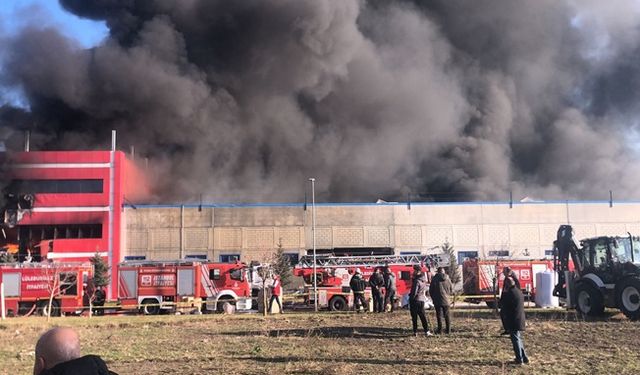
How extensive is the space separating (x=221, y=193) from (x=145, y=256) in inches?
400

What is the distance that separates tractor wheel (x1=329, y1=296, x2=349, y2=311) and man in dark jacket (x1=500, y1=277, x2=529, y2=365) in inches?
562

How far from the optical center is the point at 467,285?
28.0 meters

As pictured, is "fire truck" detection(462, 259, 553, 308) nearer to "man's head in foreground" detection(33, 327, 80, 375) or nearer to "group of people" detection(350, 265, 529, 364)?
"group of people" detection(350, 265, 529, 364)

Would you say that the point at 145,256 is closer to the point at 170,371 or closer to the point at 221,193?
the point at 221,193

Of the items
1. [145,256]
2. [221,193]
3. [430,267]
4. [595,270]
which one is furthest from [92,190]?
[595,270]

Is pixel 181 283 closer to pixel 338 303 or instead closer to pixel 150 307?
pixel 150 307

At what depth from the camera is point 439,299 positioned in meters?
11.7

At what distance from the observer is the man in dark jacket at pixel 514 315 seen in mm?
8305

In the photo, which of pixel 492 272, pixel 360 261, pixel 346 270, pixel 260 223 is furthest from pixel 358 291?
pixel 260 223

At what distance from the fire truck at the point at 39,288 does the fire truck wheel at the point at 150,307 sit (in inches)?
99.2

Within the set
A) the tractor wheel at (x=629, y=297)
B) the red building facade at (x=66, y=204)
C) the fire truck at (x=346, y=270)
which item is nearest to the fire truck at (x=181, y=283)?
the fire truck at (x=346, y=270)

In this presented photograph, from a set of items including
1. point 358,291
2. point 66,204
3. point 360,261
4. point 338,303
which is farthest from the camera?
point 66,204

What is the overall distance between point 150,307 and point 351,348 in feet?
53.8

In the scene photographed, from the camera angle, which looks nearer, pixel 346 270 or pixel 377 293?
pixel 377 293
